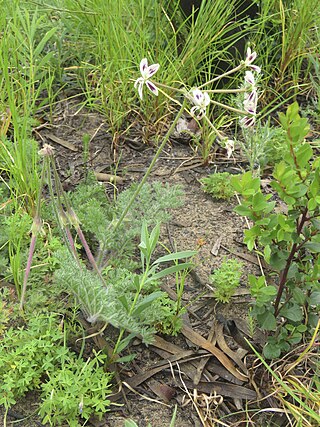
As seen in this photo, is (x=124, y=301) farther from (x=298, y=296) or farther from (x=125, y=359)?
(x=298, y=296)

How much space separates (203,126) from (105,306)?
1.09 m

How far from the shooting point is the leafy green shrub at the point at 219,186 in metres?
2.25

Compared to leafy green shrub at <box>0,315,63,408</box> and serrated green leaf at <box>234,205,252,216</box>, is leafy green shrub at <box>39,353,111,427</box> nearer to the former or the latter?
leafy green shrub at <box>0,315,63,408</box>

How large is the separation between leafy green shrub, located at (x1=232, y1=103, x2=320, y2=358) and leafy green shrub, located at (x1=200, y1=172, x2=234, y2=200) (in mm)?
591

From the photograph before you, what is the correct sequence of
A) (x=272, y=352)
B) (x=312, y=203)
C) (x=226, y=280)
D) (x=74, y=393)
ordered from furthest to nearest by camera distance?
(x=226, y=280) < (x=272, y=352) < (x=74, y=393) < (x=312, y=203)

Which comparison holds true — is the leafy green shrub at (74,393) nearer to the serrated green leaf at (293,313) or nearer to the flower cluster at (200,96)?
the serrated green leaf at (293,313)

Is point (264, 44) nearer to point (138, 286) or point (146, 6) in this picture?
point (146, 6)

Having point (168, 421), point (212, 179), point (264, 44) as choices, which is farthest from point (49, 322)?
point (264, 44)

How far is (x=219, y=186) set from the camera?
226cm

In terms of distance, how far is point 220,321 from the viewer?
187cm

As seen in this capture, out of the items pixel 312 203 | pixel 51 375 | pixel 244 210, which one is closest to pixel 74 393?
pixel 51 375

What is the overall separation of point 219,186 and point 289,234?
81cm

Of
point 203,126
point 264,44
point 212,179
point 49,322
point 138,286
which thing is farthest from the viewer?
point 264,44

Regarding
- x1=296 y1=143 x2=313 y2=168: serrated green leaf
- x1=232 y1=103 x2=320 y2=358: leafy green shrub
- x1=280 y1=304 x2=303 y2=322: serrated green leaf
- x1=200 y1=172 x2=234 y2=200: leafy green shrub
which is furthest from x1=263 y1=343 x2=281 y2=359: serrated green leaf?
x1=200 y1=172 x2=234 y2=200: leafy green shrub
